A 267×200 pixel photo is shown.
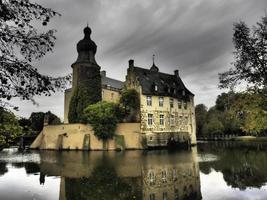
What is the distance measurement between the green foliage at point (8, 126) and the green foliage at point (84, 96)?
35.3 metres

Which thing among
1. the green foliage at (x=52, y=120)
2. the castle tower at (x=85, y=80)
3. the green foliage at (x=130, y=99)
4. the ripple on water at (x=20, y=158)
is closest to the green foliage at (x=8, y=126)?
the ripple on water at (x=20, y=158)

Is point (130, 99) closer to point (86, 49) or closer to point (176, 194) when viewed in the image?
point (86, 49)

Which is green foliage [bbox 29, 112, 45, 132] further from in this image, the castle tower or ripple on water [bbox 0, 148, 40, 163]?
ripple on water [bbox 0, 148, 40, 163]

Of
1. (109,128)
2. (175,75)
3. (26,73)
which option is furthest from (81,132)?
(26,73)

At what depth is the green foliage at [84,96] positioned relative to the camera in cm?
4106

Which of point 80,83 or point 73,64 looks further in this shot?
point 73,64

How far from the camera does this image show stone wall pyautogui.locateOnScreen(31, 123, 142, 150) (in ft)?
122

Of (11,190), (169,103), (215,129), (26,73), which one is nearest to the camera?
(26,73)

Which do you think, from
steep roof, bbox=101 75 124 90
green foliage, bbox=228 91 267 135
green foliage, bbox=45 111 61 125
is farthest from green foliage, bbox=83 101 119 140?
green foliage, bbox=228 91 267 135

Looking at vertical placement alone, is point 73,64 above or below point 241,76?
above

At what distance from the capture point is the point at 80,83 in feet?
139

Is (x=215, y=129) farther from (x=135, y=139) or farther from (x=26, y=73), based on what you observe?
(x=26, y=73)

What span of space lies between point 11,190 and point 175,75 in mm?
40432

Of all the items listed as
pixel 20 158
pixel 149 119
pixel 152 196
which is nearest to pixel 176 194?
pixel 152 196
